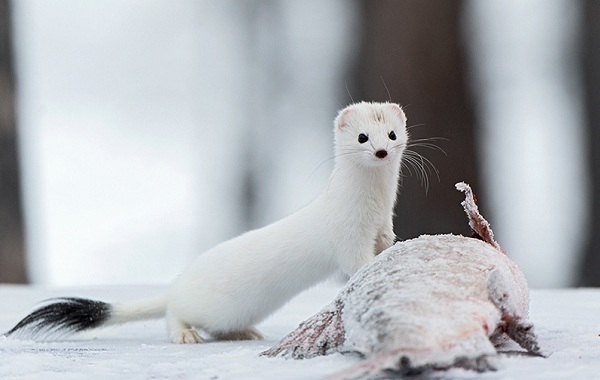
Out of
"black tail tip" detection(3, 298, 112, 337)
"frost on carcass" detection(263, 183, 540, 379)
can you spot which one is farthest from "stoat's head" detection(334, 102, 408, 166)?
"black tail tip" detection(3, 298, 112, 337)

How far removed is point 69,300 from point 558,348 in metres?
1.23

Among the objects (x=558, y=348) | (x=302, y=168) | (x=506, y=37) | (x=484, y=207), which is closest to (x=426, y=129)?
(x=484, y=207)

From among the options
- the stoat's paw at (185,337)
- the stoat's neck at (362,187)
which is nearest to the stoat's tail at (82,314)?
the stoat's paw at (185,337)

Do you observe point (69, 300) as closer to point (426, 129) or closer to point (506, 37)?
point (426, 129)

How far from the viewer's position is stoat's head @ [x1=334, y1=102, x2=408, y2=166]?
2.12m

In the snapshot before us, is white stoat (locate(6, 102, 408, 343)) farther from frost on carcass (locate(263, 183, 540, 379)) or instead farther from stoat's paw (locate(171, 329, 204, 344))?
frost on carcass (locate(263, 183, 540, 379))

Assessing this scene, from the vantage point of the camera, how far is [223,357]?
1613 millimetres

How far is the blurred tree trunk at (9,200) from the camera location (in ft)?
15.6

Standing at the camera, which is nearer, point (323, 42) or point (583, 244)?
point (583, 244)

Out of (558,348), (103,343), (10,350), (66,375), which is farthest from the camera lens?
(103,343)

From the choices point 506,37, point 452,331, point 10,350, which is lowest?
point 10,350

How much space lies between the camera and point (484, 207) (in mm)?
3826

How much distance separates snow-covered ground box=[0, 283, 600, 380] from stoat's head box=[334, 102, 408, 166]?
1.48ft

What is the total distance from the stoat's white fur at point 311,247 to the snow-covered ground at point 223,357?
0.10 metres
